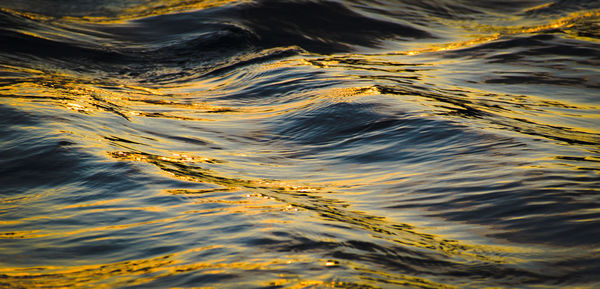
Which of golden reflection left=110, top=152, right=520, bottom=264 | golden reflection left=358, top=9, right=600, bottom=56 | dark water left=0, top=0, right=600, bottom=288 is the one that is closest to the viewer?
dark water left=0, top=0, right=600, bottom=288

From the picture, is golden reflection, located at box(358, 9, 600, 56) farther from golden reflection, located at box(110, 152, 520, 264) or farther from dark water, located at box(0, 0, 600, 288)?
golden reflection, located at box(110, 152, 520, 264)

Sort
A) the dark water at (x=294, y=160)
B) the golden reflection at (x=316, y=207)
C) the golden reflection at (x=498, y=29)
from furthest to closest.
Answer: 1. the golden reflection at (x=498, y=29)
2. the golden reflection at (x=316, y=207)
3. the dark water at (x=294, y=160)

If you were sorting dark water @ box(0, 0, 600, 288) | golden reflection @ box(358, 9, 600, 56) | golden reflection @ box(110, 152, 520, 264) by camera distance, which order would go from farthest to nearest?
1. golden reflection @ box(358, 9, 600, 56)
2. golden reflection @ box(110, 152, 520, 264)
3. dark water @ box(0, 0, 600, 288)

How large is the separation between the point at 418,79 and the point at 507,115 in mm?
1414

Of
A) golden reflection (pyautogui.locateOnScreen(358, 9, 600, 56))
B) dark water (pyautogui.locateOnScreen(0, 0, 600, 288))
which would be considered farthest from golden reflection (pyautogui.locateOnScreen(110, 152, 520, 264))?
golden reflection (pyautogui.locateOnScreen(358, 9, 600, 56))

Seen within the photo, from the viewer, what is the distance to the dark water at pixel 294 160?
2.38 m

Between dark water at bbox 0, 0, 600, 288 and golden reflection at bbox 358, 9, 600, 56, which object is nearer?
dark water at bbox 0, 0, 600, 288

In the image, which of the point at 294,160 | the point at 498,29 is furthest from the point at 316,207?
the point at 498,29

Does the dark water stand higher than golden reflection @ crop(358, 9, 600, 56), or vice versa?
golden reflection @ crop(358, 9, 600, 56)

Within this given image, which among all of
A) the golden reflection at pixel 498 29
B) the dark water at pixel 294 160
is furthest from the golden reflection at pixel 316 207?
the golden reflection at pixel 498 29

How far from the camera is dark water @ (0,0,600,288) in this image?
2381 millimetres

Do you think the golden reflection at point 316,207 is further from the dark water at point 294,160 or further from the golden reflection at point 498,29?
the golden reflection at point 498,29

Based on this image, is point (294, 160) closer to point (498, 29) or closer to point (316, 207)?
point (316, 207)

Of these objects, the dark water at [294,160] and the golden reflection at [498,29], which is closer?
the dark water at [294,160]
